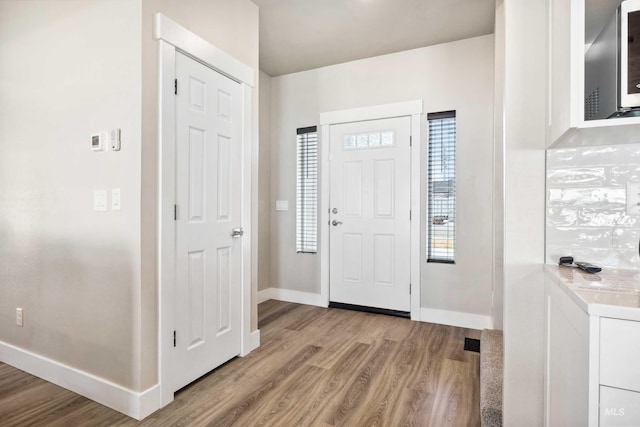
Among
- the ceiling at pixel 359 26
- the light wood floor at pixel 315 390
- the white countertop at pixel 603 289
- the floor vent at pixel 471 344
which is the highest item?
the ceiling at pixel 359 26

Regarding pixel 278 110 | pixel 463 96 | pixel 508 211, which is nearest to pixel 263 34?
pixel 278 110

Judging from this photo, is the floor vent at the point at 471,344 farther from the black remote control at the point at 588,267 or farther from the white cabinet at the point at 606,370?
the white cabinet at the point at 606,370

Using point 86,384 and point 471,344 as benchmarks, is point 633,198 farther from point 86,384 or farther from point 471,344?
point 86,384

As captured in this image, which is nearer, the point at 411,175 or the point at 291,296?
the point at 411,175

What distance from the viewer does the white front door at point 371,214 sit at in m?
3.46

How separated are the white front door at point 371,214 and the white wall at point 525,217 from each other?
80.3 inches

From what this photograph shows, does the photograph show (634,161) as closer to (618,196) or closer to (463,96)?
(618,196)

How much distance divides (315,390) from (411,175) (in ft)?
7.15

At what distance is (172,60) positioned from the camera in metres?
1.95

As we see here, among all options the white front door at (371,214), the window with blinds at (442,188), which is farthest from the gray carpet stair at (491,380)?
the white front door at (371,214)

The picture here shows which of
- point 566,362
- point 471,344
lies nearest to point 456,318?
point 471,344

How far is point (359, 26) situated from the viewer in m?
2.99

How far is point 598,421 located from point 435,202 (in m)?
2.65

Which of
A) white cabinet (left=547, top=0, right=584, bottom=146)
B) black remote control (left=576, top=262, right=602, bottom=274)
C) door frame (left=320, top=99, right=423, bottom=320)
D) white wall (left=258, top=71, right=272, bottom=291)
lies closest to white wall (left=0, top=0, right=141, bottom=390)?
white cabinet (left=547, top=0, right=584, bottom=146)
